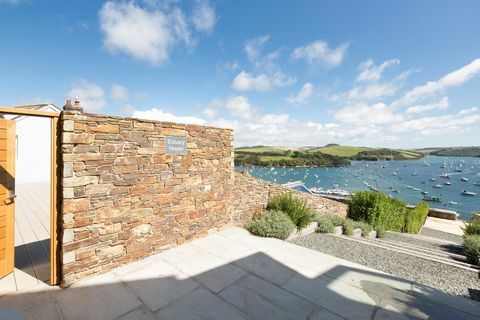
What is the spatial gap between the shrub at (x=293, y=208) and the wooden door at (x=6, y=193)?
5.88 metres

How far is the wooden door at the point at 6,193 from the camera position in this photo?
3.03 meters

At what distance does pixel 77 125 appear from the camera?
299cm

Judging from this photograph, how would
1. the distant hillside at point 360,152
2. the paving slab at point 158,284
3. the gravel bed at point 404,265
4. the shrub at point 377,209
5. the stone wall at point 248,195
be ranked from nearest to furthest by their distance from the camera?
the paving slab at point 158,284
the gravel bed at point 404,265
the stone wall at point 248,195
the shrub at point 377,209
the distant hillside at point 360,152

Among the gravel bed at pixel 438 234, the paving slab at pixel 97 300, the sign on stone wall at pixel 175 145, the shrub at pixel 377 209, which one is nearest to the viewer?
the paving slab at pixel 97 300

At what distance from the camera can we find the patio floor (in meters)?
3.10

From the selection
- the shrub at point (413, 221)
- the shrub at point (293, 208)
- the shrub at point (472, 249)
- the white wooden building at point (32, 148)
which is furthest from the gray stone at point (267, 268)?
the shrub at point (413, 221)

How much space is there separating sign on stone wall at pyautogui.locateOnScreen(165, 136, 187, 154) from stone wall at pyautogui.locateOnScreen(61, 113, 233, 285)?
0.30 feet

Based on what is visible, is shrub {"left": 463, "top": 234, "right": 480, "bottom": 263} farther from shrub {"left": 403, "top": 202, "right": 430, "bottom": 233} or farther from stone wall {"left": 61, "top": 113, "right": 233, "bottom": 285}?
stone wall {"left": 61, "top": 113, "right": 233, "bottom": 285}

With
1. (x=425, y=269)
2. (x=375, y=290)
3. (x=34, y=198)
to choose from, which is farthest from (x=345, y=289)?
(x=34, y=198)

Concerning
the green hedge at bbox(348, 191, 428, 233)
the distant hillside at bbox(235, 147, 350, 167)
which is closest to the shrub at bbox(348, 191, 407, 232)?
the green hedge at bbox(348, 191, 428, 233)

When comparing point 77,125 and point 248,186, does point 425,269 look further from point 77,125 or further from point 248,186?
point 77,125

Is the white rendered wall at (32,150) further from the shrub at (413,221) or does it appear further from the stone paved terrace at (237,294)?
the shrub at (413,221)

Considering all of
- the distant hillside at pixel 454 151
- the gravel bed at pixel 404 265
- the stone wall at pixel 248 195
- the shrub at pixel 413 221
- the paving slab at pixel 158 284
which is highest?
the distant hillside at pixel 454 151

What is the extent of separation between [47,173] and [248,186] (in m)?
11.5
